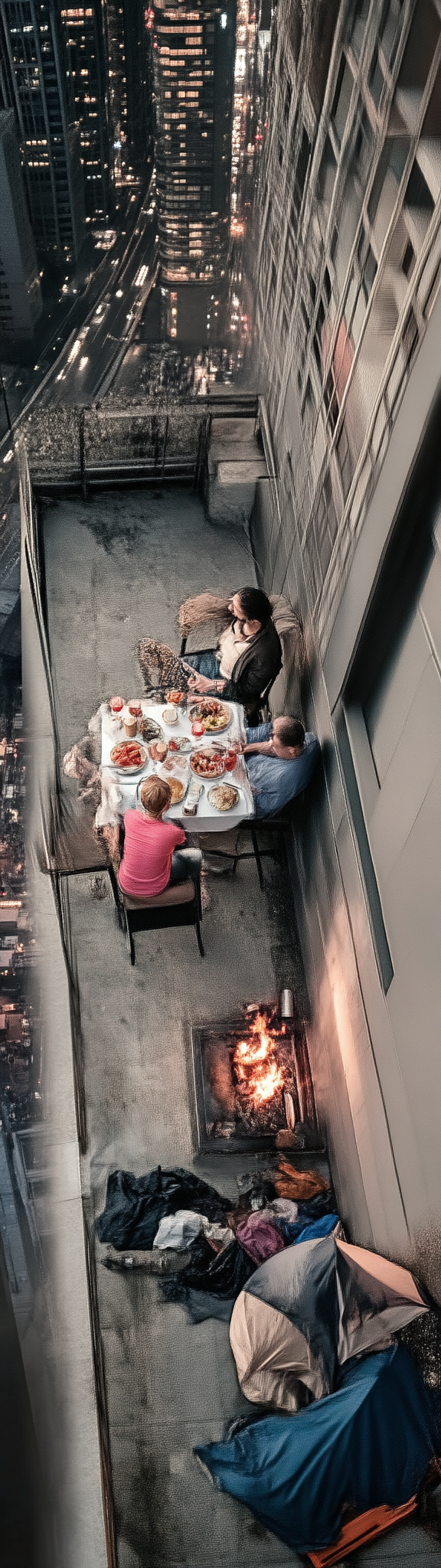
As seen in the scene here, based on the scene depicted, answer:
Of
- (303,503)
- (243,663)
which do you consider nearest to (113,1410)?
(243,663)

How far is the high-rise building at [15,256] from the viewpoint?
20.5 ft

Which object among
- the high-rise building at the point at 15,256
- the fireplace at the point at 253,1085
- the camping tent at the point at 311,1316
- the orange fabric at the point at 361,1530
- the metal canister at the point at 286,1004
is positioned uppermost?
the high-rise building at the point at 15,256

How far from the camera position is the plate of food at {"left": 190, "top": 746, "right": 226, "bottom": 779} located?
14.1 ft

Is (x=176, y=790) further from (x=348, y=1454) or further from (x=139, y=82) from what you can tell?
(x=139, y=82)

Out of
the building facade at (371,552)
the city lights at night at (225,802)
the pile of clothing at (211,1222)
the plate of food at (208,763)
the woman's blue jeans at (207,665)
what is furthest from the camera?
the woman's blue jeans at (207,665)

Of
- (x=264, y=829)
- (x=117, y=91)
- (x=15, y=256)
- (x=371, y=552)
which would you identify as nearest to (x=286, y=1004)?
(x=264, y=829)

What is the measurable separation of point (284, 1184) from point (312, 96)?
5396mm

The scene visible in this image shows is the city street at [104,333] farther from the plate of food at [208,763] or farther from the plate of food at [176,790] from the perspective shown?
the plate of food at [176,790]

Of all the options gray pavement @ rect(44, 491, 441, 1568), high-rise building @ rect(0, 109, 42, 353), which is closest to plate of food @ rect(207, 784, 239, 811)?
gray pavement @ rect(44, 491, 441, 1568)

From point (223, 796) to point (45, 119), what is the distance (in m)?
5.56

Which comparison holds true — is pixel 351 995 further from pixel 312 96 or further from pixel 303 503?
pixel 312 96

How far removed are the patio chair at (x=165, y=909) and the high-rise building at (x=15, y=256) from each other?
5.33 metres

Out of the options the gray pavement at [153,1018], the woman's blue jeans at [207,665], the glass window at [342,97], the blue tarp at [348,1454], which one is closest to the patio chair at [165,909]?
Answer: the gray pavement at [153,1018]

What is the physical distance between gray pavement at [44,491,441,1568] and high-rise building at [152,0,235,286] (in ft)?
6.11
